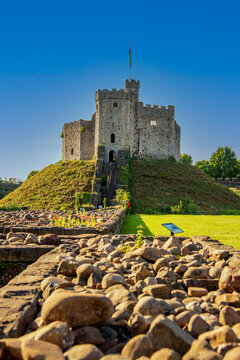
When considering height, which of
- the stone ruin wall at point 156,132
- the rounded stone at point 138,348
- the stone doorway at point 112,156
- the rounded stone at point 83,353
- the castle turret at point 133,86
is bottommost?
the rounded stone at point 138,348

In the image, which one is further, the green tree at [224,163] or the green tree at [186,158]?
the green tree at [186,158]

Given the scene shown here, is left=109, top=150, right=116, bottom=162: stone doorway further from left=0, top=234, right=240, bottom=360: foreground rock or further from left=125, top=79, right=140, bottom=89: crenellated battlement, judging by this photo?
left=0, top=234, right=240, bottom=360: foreground rock

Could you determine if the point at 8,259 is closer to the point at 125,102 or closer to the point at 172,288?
the point at 172,288

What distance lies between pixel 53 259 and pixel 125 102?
3340 centimetres

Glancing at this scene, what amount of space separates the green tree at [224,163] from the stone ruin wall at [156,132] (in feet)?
77.9

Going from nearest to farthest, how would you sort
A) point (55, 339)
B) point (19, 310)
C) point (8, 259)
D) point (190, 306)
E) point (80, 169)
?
point (55, 339) < point (19, 310) < point (190, 306) < point (8, 259) < point (80, 169)

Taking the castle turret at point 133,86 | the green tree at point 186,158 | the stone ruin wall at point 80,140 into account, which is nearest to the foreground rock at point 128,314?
the stone ruin wall at point 80,140

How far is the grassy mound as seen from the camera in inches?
1049

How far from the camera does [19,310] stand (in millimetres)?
2645

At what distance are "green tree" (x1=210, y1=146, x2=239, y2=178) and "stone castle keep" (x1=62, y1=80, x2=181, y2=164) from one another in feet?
70.8

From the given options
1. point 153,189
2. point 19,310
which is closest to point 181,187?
point 153,189

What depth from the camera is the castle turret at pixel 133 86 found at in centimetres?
3966

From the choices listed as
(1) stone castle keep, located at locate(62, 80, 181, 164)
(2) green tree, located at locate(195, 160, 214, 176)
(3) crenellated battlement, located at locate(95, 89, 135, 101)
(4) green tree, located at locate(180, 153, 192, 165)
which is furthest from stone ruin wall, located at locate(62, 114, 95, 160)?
(4) green tree, located at locate(180, 153, 192, 165)

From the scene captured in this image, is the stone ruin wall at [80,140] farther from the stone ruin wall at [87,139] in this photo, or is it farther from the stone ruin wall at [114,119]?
the stone ruin wall at [114,119]
